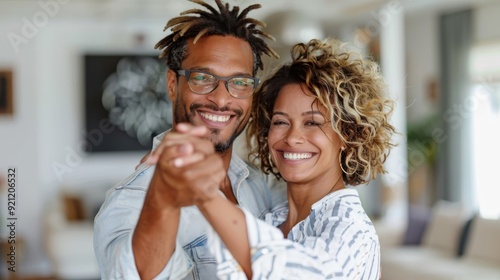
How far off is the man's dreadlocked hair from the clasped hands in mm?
636

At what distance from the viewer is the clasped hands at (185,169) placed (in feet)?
3.01

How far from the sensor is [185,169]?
92 centimetres

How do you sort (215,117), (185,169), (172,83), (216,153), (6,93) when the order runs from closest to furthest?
1. (185,169)
2. (216,153)
3. (215,117)
4. (172,83)
5. (6,93)

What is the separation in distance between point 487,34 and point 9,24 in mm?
5544

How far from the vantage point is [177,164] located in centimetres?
91

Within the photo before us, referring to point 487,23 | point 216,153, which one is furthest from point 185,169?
point 487,23

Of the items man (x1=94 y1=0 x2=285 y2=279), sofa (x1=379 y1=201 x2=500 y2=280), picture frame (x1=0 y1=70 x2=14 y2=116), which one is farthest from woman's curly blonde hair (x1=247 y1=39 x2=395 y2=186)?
picture frame (x1=0 y1=70 x2=14 y2=116)

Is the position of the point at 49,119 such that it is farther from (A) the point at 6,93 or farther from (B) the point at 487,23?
(B) the point at 487,23

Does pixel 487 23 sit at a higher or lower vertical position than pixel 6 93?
higher

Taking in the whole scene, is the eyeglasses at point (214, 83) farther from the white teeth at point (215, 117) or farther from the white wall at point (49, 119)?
the white wall at point (49, 119)

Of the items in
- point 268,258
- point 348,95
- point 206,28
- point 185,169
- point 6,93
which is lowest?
point 268,258

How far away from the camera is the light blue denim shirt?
44.5 inches

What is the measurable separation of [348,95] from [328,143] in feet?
0.38

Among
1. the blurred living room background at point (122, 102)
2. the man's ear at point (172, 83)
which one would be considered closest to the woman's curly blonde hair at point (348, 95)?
the man's ear at point (172, 83)
